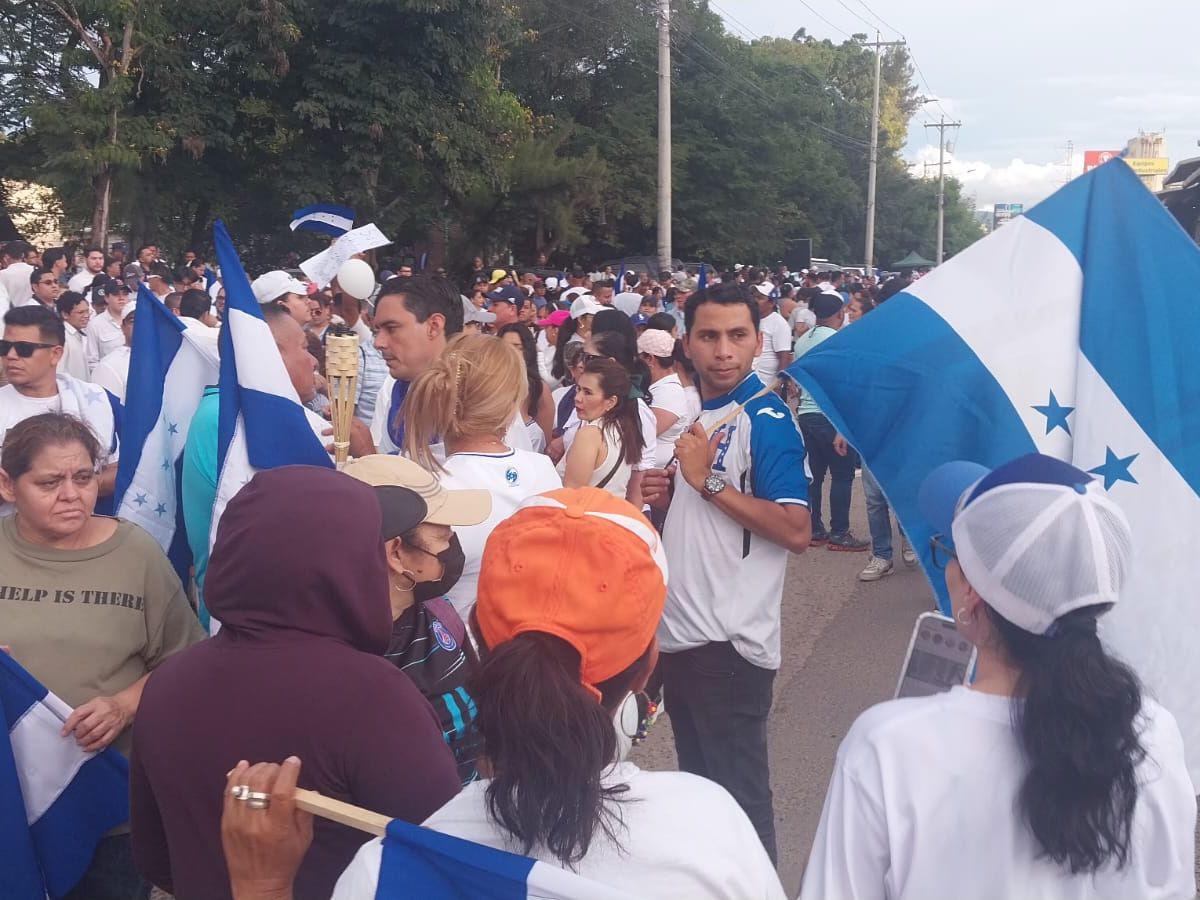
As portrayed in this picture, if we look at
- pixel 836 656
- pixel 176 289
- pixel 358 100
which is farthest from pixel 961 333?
pixel 358 100

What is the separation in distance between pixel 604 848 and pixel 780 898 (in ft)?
0.95

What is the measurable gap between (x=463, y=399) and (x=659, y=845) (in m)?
1.93

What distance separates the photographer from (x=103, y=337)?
368 inches

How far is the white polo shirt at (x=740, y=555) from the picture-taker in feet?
10.4

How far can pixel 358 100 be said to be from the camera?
90.9ft

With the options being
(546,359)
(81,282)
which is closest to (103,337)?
(546,359)

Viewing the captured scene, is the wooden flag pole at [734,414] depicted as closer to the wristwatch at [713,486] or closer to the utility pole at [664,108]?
the wristwatch at [713,486]

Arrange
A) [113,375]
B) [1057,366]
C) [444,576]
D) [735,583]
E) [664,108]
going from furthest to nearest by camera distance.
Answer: [664,108]
[113,375]
[735,583]
[1057,366]
[444,576]

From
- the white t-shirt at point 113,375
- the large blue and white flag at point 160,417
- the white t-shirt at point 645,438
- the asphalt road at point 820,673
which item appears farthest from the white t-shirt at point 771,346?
the large blue and white flag at point 160,417

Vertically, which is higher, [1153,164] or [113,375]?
[1153,164]

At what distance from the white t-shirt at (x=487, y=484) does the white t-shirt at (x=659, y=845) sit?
1.33 m

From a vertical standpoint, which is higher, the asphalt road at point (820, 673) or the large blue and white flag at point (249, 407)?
the large blue and white flag at point (249, 407)

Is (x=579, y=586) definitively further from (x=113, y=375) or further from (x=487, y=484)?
(x=113, y=375)

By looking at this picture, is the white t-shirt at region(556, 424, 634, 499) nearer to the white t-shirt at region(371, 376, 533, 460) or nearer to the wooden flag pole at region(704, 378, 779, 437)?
the white t-shirt at region(371, 376, 533, 460)
